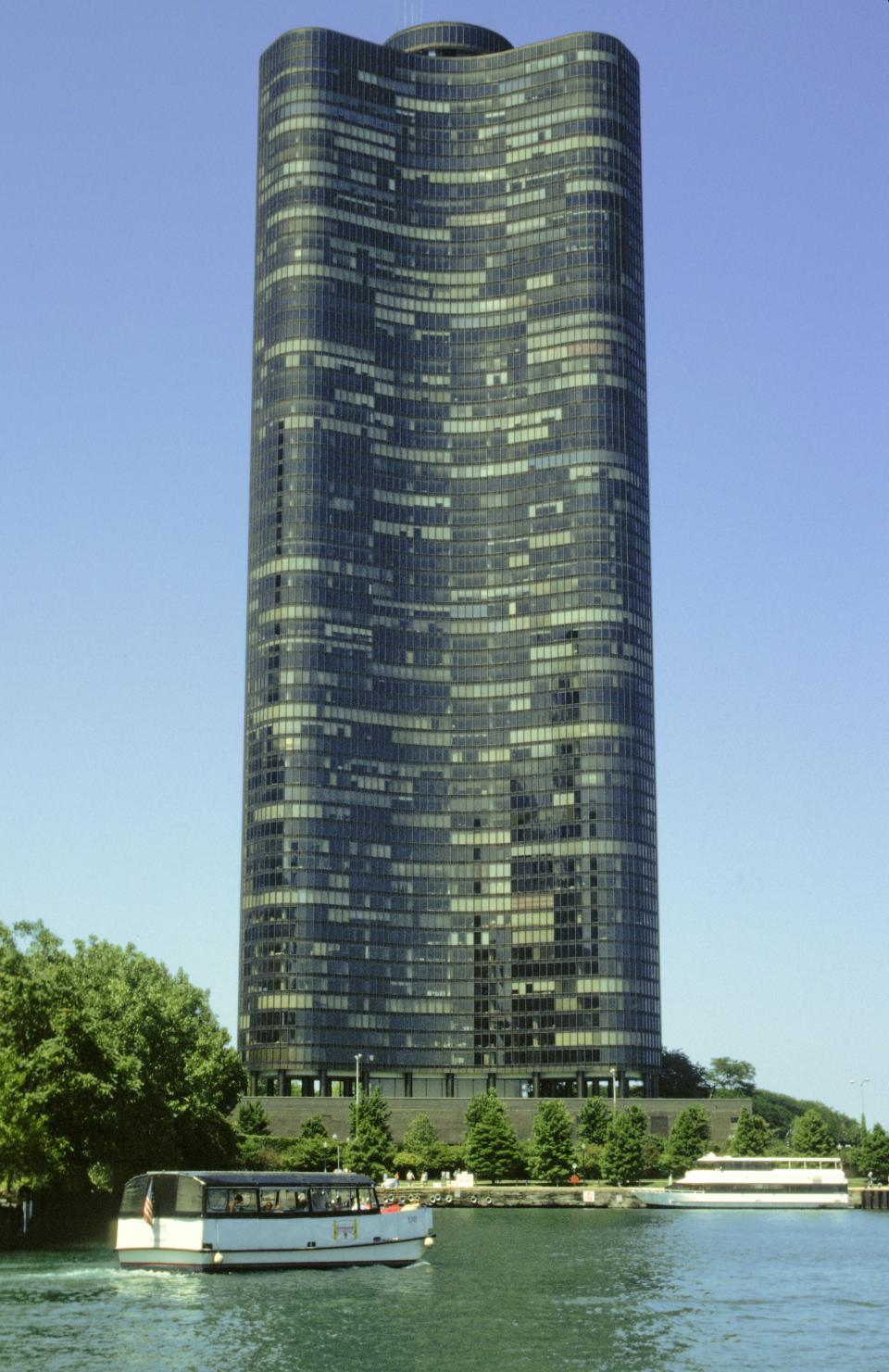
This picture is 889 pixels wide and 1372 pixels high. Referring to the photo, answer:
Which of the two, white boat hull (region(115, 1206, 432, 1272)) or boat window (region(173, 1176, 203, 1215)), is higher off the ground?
boat window (region(173, 1176, 203, 1215))

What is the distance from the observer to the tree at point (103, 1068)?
13745 centimetres

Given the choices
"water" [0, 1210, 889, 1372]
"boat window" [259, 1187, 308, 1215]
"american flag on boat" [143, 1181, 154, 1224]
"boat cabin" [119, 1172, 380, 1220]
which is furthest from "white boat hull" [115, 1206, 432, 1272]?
"water" [0, 1210, 889, 1372]

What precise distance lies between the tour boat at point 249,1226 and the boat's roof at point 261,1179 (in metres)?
0.07

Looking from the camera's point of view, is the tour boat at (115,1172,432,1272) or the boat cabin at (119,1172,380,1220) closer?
the tour boat at (115,1172,432,1272)

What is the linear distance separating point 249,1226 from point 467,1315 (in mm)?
28596

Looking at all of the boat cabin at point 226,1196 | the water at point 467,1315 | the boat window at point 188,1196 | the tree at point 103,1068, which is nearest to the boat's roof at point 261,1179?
the boat cabin at point 226,1196

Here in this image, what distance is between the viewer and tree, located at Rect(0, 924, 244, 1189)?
13745 centimetres

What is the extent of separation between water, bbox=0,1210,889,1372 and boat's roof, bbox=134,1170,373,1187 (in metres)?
6.56

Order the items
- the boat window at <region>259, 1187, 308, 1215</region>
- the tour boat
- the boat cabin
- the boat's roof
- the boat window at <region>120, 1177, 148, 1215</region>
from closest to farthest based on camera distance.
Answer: the tour boat → the boat cabin → the boat's roof → the boat window at <region>120, 1177, 148, 1215</region> → the boat window at <region>259, 1187, 308, 1215</region>

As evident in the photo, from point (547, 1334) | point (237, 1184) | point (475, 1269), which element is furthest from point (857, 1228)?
point (547, 1334)

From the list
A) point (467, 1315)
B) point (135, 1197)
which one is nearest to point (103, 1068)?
point (135, 1197)

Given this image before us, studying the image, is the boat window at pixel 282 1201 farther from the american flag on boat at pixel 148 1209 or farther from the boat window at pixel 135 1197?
the boat window at pixel 135 1197

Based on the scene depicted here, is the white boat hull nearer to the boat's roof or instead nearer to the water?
the water

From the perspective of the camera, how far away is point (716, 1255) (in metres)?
151
